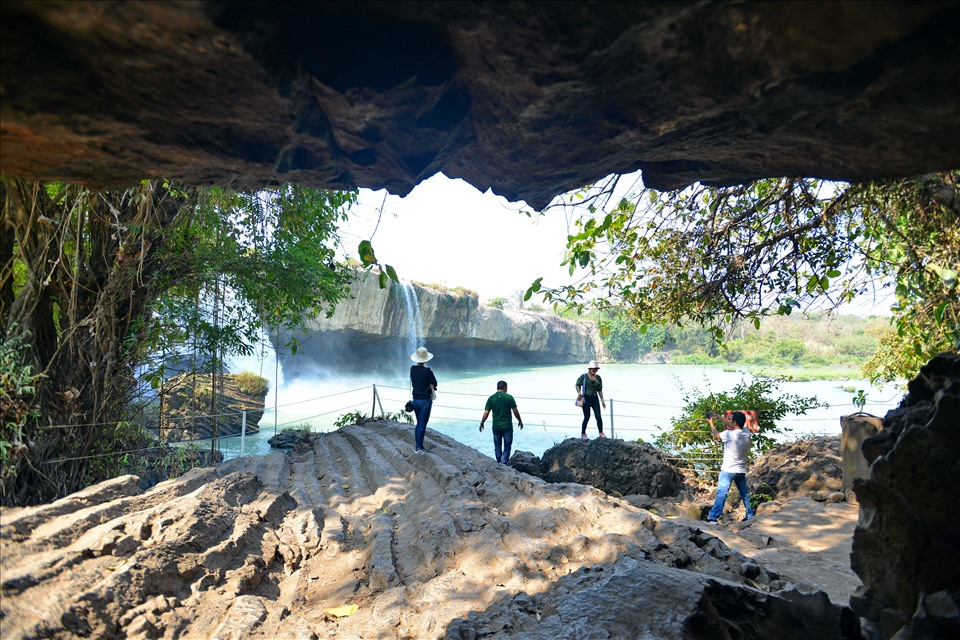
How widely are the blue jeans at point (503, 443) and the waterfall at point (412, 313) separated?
18196 millimetres

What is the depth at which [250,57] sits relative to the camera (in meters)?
1.48

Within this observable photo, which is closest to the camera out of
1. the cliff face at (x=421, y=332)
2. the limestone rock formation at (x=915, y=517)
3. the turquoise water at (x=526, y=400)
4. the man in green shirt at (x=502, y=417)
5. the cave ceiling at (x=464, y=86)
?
the cave ceiling at (x=464, y=86)

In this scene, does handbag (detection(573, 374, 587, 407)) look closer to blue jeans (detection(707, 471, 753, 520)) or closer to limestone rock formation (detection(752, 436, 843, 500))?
limestone rock formation (detection(752, 436, 843, 500))

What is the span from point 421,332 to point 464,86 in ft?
85.8

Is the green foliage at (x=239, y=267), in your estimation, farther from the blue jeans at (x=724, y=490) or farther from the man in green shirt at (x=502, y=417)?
the blue jeans at (x=724, y=490)

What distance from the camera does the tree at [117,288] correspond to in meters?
5.11

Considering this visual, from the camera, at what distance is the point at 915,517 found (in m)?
2.36

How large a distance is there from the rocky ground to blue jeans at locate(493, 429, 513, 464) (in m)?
2.84

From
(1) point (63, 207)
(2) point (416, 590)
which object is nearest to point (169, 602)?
(2) point (416, 590)

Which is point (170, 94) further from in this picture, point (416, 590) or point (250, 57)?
point (416, 590)

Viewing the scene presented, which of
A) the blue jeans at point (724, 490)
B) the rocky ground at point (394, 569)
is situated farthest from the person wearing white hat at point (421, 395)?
the blue jeans at point (724, 490)

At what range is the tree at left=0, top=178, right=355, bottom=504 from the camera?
16.8ft

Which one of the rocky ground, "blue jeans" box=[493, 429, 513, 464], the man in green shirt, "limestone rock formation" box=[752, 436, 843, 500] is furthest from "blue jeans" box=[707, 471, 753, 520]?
"blue jeans" box=[493, 429, 513, 464]

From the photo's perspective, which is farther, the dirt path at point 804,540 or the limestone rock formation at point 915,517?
the dirt path at point 804,540
